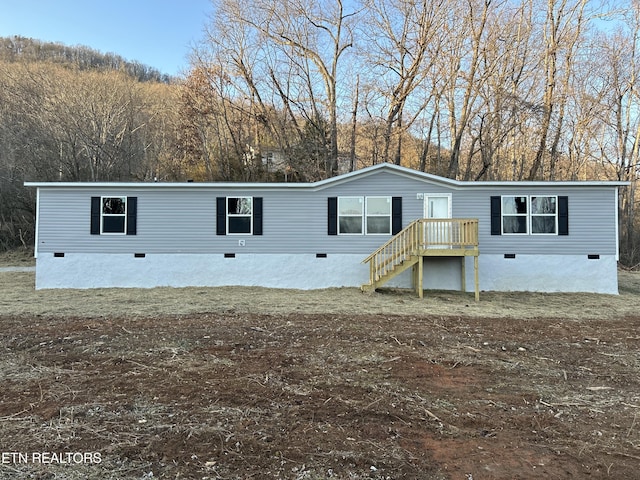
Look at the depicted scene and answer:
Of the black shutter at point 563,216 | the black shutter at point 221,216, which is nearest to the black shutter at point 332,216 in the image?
the black shutter at point 221,216

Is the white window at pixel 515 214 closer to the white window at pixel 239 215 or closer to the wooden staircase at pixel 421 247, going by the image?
the wooden staircase at pixel 421 247

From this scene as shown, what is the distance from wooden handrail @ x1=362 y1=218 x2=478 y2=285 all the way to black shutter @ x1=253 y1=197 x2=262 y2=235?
3.29 meters

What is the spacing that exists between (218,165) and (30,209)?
36.9 ft

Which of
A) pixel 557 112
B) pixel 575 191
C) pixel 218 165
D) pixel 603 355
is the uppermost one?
pixel 557 112

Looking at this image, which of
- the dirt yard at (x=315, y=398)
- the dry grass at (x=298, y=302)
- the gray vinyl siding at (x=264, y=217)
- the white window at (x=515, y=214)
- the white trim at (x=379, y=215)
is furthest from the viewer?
the white trim at (x=379, y=215)

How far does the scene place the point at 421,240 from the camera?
36.7ft

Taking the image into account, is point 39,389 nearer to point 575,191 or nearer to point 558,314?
point 558,314

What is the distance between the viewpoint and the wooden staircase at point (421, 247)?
36.6 feet

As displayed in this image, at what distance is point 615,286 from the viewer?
39.7 ft

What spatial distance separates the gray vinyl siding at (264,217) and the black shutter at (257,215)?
0.48ft

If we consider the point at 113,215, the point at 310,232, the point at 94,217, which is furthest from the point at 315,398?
A: the point at 94,217

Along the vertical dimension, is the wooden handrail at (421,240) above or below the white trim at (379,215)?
below

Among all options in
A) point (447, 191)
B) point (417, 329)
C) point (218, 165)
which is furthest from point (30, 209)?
point (417, 329)

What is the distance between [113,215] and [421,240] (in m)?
8.98
